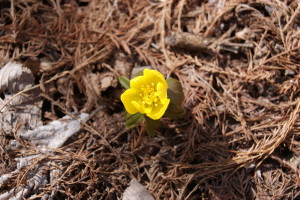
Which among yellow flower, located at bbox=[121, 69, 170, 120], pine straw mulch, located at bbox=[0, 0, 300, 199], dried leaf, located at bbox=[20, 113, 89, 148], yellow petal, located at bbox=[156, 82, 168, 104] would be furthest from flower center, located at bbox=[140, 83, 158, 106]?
dried leaf, located at bbox=[20, 113, 89, 148]

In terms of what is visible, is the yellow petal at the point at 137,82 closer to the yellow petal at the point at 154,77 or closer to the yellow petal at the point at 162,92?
the yellow petal at the point at 154,77

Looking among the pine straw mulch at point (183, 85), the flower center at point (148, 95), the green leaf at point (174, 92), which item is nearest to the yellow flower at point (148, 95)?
the flower center at point (148, 95)

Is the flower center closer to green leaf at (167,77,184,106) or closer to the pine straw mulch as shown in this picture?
green leaf at (167,77,184,106)

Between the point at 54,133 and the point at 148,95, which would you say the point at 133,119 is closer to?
the point at 148,95

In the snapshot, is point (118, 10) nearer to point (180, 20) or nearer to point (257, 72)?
point (180, 20)


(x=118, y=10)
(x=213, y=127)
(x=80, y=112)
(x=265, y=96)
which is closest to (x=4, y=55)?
(x=80, y=112)

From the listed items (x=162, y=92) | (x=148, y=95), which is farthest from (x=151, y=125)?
(x=162, y=92)
